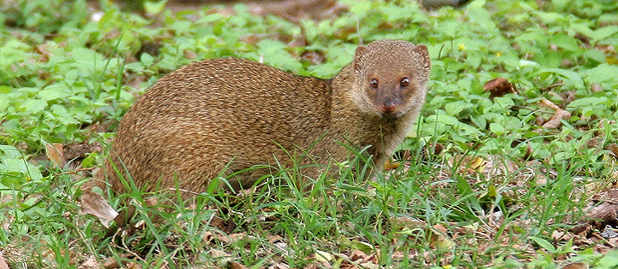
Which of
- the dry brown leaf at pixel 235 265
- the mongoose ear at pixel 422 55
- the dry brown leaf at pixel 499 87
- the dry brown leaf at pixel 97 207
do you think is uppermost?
the mongoose ear at pixel 422 55

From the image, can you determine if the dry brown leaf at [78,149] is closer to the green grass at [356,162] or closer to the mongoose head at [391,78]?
the green grass at [356,162]

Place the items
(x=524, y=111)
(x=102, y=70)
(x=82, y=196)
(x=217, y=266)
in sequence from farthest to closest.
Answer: (x=102, y=70) < (x=524, y=111) < (x=82, y=196) < (x=217, y=266)

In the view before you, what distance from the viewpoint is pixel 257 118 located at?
5.60 m

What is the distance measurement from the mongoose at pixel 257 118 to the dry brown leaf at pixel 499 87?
122 centimetres

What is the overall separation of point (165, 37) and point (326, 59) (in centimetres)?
176

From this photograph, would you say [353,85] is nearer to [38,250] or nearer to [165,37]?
[38,250]

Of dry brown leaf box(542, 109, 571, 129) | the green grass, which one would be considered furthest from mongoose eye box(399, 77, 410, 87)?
dry brown leaf box(542, 109, 571, 129)

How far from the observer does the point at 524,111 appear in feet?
21.2

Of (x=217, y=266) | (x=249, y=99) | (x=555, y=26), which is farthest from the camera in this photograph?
(x=555, y=26)

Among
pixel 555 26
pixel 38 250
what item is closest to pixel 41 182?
pixel 38 250

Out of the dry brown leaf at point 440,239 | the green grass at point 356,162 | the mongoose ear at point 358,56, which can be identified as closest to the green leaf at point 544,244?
the green grass at point 356,162

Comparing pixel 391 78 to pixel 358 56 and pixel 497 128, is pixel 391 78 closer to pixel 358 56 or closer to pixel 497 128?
pixel 358 56

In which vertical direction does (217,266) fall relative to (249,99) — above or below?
below

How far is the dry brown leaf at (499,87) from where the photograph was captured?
22.1 feet
